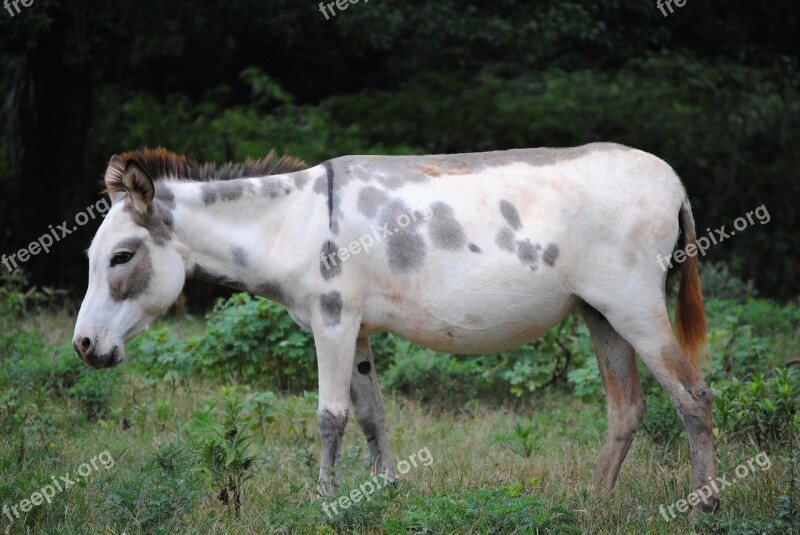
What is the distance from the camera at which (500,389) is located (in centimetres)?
765

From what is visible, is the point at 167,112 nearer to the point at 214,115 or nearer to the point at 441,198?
the point at 214,115

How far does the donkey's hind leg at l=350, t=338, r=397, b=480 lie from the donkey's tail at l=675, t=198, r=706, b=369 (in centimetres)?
172

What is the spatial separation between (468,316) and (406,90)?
314 inches

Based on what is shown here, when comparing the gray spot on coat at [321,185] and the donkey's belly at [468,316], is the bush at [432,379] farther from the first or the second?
the gray spot on coat at [321,185]

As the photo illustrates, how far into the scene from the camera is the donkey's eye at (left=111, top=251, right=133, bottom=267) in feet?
15.4

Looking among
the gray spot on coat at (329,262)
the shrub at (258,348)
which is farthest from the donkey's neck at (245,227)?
the shrub at (258,348)

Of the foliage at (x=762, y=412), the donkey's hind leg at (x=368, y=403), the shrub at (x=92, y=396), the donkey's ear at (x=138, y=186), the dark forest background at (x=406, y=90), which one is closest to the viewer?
the donkey's ear at (x=138, y=186)

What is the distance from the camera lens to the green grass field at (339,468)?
441 cm

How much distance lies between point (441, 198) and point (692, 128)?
801 cm

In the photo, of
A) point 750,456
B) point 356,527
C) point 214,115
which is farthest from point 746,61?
point 356,527

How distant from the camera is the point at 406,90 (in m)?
12.2

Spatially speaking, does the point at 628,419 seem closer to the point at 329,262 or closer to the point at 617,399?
the point at 617,399

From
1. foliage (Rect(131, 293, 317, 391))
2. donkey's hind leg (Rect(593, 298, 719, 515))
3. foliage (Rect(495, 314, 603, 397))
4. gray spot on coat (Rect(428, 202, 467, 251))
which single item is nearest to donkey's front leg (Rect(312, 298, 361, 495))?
gray spot on coat (Rect(428, 202, 467, 251))

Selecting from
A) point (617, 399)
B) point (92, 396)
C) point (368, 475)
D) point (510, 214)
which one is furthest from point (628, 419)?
point (92, 396)
